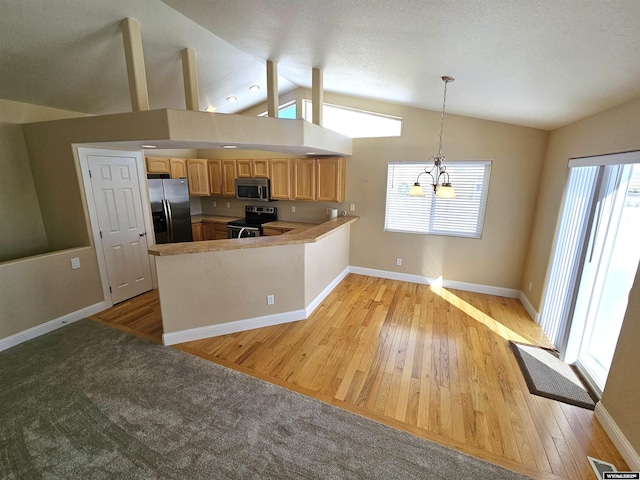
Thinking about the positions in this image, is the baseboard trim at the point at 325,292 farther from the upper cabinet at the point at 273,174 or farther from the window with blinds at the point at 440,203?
the upper cabinet at the point at 273,174

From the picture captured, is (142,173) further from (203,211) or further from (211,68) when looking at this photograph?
(203,211)

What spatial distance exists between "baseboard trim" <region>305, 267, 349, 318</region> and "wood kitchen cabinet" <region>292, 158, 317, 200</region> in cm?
148

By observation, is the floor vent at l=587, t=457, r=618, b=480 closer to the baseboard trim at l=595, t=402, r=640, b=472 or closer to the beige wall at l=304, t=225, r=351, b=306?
the baseboard trim at l=595, t=402, r=640, b=472

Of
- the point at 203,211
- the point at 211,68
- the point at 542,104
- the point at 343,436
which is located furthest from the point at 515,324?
the point at 203,211

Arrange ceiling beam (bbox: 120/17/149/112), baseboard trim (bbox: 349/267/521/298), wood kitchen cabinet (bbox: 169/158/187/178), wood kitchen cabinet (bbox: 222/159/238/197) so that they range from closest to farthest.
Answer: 1. ceiling beam (bbox: 120/17/149/112)
2. baseboard trim (bbox: 349/267/521/298)
3. wood kitchen cabinet (bbox: 169/158/187/178)
4. wood kitchen cabinet (bbox: 222/159/238/197)

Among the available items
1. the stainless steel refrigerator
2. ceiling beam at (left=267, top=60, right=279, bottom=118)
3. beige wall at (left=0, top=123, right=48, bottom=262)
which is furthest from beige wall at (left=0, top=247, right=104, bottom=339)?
ceiling beam at (left=267, top=60, right=279, bottom=118)

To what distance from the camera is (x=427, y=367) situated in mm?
2705

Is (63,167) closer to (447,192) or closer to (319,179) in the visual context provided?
(319,179)

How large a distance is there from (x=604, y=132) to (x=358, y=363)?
3.10 m

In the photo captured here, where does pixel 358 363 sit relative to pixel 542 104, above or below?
below

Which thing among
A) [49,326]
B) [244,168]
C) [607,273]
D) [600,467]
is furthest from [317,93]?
[49,326]

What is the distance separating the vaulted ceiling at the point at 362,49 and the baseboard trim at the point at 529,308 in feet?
7.71

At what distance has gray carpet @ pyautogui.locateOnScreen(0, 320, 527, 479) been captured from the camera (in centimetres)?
172

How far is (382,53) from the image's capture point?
2.27m
